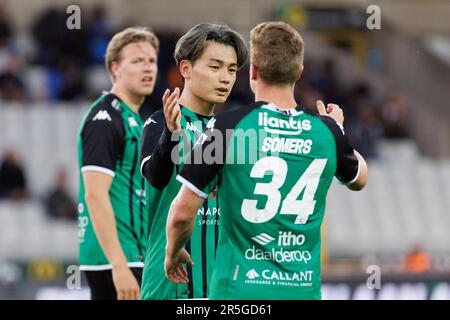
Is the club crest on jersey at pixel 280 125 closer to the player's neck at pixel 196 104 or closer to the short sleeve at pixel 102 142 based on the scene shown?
the player's neck at pixel 196 104

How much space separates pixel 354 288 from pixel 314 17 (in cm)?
1157

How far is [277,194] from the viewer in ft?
15.0

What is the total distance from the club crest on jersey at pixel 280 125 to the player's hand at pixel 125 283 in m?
2.02

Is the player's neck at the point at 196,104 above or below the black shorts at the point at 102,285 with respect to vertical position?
above

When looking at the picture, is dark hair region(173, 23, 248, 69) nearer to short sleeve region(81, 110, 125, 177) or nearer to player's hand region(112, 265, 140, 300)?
short sleeve region(81, 110, 125, 177)

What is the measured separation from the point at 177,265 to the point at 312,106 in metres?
13.1

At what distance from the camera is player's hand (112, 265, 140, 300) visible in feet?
20.7

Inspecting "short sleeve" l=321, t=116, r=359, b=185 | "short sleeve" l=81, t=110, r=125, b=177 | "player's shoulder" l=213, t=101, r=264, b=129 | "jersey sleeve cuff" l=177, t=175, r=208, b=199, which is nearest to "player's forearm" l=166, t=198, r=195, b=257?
"jersey sleeve cuff" l=177, t=175, r=208, b=199

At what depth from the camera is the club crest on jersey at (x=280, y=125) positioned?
4.62 m

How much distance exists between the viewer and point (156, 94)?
53.4ft

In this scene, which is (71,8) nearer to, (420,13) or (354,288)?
(354,288)

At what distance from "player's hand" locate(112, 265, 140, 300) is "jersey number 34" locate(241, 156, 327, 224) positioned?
1898 millimetres

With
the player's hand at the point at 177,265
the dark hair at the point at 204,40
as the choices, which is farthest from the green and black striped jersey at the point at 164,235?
the player's hand at the point at 177,265
